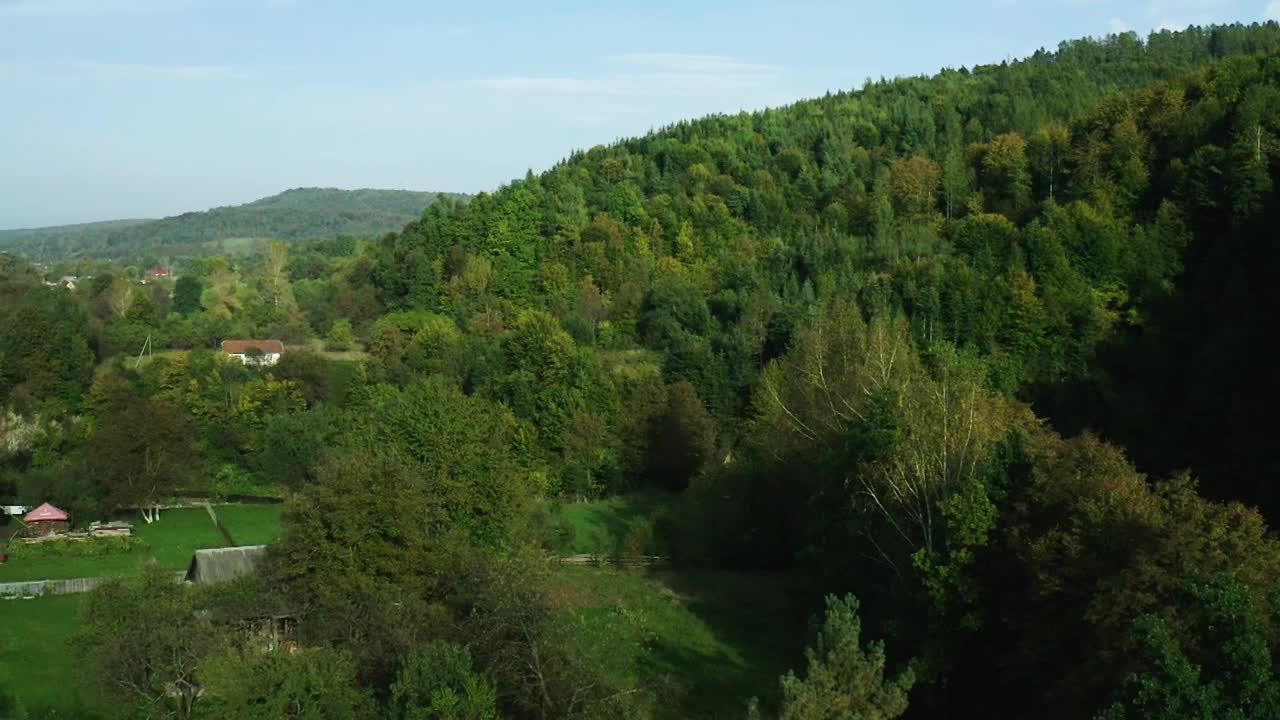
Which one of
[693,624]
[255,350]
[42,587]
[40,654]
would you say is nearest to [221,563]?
[40,654]

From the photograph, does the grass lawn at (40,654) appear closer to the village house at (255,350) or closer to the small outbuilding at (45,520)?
the small outbuilding at (45,520)

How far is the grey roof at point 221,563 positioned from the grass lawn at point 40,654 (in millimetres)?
2834

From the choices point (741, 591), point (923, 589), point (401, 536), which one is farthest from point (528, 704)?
point (741, 591)

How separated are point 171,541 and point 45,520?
4.66m

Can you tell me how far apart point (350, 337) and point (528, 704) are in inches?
2110

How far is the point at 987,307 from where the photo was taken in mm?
42531

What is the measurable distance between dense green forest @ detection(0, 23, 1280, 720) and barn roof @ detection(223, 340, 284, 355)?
3.85 metres

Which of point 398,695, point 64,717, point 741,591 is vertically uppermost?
point 398,695

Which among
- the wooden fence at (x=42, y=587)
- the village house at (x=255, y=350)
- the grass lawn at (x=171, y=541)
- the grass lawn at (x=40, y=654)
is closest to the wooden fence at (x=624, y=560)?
the grass lawn at (x=171, y=541)

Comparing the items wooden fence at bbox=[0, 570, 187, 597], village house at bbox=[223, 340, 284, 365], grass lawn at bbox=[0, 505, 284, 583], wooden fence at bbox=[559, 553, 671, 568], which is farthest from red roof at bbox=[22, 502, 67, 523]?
village house at bbox=[223, 340, 284, 365]

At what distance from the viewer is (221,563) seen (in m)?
27.5

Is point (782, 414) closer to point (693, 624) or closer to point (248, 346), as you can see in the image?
point (693, 624)

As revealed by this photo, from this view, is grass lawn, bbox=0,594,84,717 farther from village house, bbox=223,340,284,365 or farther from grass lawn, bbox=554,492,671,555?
village house, bbox=223,340,284,365

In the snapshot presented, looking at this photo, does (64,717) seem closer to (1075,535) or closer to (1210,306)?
(1075,535)
